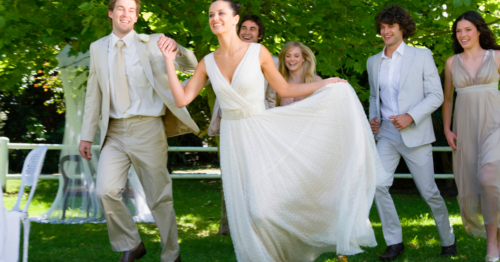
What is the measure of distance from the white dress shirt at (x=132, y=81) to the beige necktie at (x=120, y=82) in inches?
1.2

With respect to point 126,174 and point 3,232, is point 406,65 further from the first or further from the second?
point 3,232

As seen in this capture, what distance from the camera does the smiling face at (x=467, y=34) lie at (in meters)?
4.89

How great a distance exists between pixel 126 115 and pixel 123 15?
861 mm

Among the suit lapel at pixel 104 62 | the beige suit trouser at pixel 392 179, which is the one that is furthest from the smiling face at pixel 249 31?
the beige suit trouser at pixel 392 179

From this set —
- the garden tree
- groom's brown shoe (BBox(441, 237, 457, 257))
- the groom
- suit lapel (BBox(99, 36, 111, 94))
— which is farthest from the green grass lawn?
suit lapel (BBox(99, 36, 111, 94))

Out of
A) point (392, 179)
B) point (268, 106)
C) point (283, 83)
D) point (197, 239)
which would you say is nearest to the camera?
point (283, 83)

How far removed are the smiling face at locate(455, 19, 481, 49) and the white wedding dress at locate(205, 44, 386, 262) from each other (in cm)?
153

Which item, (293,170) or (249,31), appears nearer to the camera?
(293,170)

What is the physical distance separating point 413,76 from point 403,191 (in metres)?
7.91

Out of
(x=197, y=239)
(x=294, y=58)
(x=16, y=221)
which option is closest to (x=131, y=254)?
(x=16, y=221)

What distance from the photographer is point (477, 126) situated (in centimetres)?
496

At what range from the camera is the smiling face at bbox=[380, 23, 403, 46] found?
4941 millimetres

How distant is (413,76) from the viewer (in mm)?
4941

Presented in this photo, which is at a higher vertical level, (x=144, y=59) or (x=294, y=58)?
(x=144, y=59)
